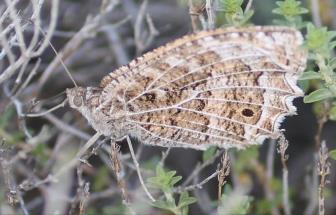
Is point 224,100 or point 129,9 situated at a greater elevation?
point 129,9

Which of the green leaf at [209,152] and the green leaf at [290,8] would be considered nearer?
the green leaf at [290,8]

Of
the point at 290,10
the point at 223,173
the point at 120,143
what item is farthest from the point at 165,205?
the point at 120,143

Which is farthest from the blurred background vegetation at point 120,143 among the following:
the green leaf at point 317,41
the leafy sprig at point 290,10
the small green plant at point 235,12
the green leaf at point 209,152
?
the green leaf at point 317,41

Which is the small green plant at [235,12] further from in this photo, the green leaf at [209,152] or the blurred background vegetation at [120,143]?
the green leaf at [209,152]

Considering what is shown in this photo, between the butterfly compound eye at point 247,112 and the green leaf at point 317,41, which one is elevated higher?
the green leaf at point 317,41

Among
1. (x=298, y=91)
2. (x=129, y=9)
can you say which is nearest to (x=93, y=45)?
(x=129, y=9)

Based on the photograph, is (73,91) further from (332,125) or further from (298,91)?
(332,125)

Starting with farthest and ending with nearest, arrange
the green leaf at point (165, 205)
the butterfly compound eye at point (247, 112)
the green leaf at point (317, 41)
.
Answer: the butterfly compound eye at point (247, 112) < the green leaf at point (165, 205) < the green leaf at point (317, 41)
